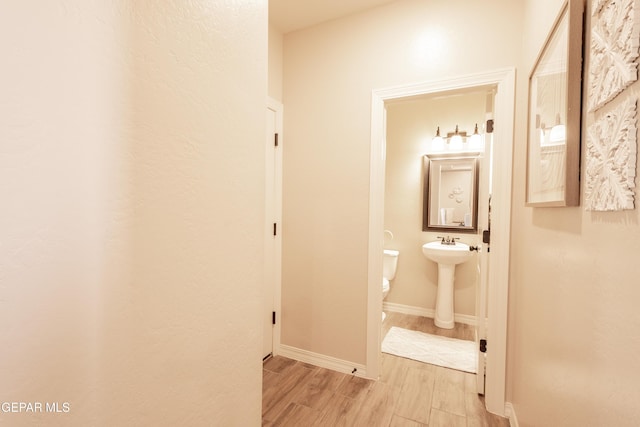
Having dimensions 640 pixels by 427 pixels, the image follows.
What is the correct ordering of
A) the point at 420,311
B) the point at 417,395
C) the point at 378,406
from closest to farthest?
the point at 378,406, the point at 417,395, the point at 420,311

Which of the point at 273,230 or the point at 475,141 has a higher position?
the point at 475,141

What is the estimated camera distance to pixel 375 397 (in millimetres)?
1935

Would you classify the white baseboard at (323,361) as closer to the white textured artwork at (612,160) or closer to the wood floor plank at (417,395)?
the wood floor plank at (417,395)

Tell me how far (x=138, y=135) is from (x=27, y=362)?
447 millimetres

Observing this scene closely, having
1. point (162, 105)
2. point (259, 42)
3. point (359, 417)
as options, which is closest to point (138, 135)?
point (162, 105)

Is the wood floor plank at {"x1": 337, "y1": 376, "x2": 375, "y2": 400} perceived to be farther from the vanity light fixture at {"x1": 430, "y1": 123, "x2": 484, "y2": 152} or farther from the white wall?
the vanity light fixture at {"x1": 430, "y1": 123, "x2": 484, "y2": 152}

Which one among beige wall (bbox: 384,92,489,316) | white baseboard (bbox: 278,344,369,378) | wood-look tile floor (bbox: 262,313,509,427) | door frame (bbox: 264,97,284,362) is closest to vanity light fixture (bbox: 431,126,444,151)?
beige wall (bbox: 384,92,489,316)

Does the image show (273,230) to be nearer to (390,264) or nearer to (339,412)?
(339,412)

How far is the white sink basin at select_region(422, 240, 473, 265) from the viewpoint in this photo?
2.98m

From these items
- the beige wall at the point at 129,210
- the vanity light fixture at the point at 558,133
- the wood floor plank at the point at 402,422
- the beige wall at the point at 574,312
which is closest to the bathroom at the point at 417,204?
the beige wall at the point at 574,312

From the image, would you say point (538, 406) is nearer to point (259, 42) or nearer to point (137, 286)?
point (137, 286)

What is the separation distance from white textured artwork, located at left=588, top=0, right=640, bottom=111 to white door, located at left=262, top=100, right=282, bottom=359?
196 centimetres

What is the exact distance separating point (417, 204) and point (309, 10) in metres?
2.33

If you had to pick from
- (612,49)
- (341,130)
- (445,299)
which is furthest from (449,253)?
(612,49)
